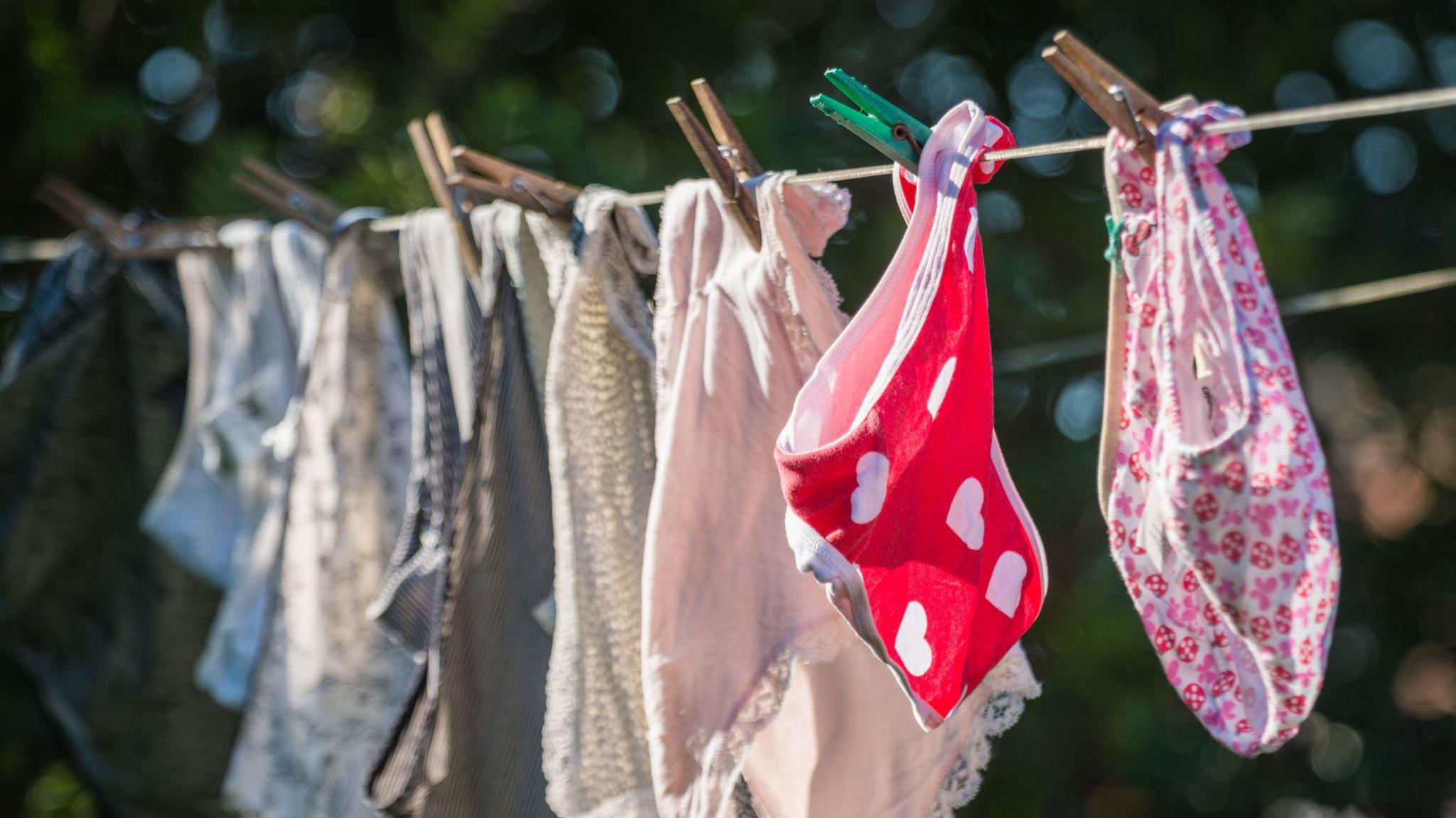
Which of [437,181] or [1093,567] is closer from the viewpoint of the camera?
[437,181]

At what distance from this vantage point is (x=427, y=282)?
0.86 meters

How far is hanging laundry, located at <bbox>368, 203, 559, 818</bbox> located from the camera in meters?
0.76

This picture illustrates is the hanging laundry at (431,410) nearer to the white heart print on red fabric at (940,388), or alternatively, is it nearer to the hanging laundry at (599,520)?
the hanging laundry at (599,520)

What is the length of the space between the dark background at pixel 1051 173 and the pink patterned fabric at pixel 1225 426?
0.74m

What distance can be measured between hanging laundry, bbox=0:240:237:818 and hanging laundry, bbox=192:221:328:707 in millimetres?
77

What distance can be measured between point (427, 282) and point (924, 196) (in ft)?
1.33

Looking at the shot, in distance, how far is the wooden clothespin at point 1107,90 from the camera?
58 cm

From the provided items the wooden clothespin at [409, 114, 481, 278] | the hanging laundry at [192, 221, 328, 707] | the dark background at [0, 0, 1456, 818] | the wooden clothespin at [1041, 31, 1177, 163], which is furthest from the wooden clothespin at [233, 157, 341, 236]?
the wooden clothespin at [1041, 31, 1177, 163]

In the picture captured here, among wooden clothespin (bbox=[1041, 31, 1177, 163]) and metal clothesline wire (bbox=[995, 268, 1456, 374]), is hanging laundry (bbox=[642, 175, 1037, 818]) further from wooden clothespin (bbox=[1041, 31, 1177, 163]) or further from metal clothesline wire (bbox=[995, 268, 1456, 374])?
metal clothesline wire (bbox=[995, 268, 1456, 374])

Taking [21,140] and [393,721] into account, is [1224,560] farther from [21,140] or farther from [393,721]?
[21,140]

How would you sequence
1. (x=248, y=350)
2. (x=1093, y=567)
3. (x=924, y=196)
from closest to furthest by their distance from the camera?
1. (x=924, y=196)
2. (x=248, y=350)
3. (x=1093, y=567)

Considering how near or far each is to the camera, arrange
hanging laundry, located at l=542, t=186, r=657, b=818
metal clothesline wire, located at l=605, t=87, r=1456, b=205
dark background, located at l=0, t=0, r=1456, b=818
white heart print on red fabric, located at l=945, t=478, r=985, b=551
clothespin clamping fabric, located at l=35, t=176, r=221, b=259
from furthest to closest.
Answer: dark background, located at l=0, t=0, r=1456, b=818
clothespin clamping fabric, located at l=35, t=176, r=221, b=259
hanging laundry, located at l=542, t=186, r=657, b=818
white heart print on red fabric, located at l=945, t=478, r=985, b=551
metal clothesline wire, located at l=605, t=87, r=1456, b=205

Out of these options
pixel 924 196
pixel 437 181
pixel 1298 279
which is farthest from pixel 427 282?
pixel 1298 279

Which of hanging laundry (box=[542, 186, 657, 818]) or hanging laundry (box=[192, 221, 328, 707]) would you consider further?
hanging laundry (box=[192, 221, 328, 707])
